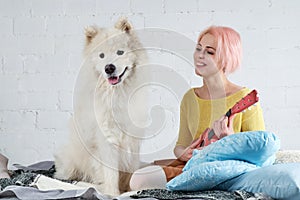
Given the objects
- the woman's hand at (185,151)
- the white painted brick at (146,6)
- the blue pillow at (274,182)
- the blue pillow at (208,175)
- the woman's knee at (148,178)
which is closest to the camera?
the blue pillow at (274,182)

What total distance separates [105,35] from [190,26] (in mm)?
940

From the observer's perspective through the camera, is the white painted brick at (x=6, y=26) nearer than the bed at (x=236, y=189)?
No

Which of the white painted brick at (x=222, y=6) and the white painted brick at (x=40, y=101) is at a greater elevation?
the white painted brick at (x=222, y=6)

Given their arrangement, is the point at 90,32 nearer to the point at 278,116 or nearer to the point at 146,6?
the point at 146,6

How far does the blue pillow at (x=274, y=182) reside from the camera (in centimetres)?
130

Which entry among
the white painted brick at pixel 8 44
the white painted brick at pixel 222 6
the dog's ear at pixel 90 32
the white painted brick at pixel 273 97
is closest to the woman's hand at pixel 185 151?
the dog's ear at pixel 90 32

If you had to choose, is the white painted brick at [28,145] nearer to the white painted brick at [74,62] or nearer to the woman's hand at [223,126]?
the white painted brick at [74,62]

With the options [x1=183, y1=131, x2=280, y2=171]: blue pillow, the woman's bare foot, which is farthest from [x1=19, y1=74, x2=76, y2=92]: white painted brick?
[x1=183, y1=131, x2=280, y2=171]: blue pillow

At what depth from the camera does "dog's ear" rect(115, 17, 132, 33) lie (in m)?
1.91

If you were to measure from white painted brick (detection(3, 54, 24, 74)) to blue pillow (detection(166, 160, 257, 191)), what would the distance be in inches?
62.1

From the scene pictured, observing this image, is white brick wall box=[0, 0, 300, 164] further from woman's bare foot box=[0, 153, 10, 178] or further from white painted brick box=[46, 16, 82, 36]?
woman's bare foot box=[0, 153, 10, 178]

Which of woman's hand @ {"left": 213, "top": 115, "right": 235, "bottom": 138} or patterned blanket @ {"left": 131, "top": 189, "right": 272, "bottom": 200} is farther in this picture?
woman's hand @ {"left": 213, "top": 115, "right": 235, "bottom": 138}

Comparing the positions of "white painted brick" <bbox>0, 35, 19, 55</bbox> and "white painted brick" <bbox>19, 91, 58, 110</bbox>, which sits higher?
"white painted brick" <bbox>0, 35, 19, 55</bbox>

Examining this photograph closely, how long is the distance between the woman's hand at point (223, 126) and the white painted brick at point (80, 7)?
112cm
